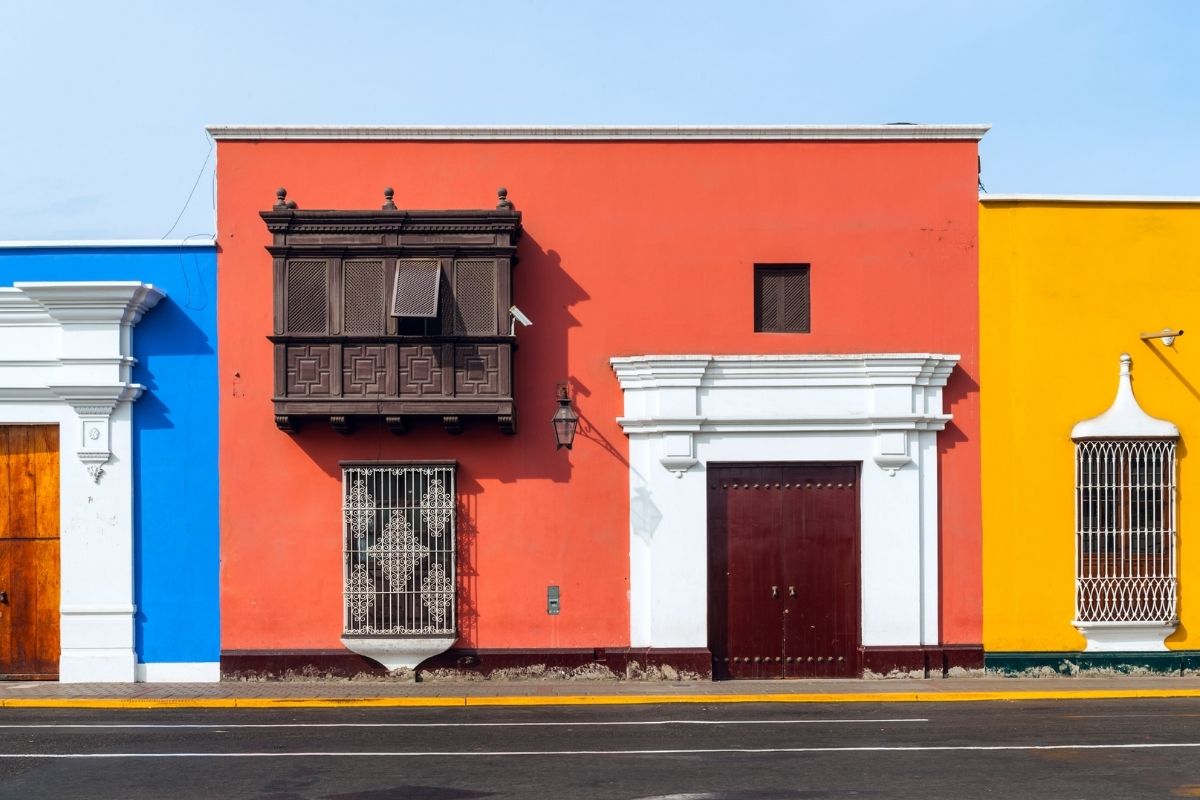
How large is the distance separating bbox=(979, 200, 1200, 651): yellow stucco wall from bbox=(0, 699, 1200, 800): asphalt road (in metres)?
2.31

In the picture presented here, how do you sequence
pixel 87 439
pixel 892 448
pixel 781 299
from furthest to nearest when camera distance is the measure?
1. pixel 781 299
2. pixel 892 448
3. pixel 87 439

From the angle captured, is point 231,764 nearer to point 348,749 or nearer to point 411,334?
point 348,749

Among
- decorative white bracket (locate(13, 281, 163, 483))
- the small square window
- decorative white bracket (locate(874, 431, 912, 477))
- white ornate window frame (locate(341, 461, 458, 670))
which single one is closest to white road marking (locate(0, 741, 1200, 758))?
white ornate window frame (locate(341, 461, 458, 670))

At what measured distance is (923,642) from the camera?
50.8 ft

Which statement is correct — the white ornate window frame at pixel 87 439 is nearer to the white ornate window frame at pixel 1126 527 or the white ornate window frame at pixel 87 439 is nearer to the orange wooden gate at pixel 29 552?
the orange wooden gate at pixel 29 552

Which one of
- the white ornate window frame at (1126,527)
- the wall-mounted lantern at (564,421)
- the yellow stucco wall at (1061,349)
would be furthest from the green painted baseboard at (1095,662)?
the wall-mounted lantern at (564,421)

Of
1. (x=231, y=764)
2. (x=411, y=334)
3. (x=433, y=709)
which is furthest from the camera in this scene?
(x=411, y=334)

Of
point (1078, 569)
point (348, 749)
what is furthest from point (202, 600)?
point (1078, 569)

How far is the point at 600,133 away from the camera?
1564cm

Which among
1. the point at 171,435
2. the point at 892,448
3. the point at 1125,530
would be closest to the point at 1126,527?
the point at 1125,530

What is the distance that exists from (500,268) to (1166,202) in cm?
820

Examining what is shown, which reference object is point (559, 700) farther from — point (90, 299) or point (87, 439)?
point (90, 299)

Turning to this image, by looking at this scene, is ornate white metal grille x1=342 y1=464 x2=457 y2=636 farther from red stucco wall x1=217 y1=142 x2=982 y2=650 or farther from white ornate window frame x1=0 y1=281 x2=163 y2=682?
white ornate window frame x1=0 y1=281 x2=163 y2=682

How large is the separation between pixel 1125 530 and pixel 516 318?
7.82 metres
